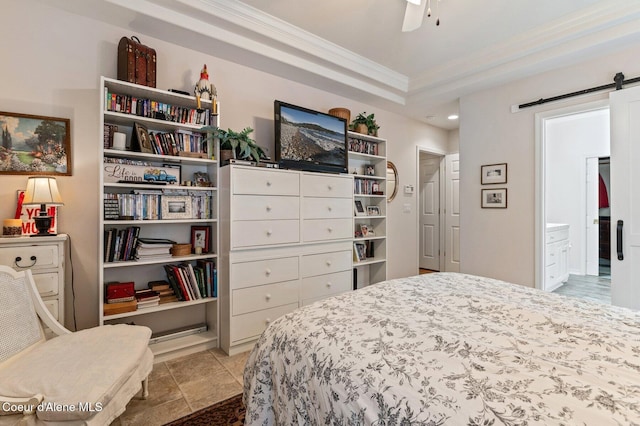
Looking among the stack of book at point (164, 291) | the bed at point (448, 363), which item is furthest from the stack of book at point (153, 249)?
the bed at point (448, 363)

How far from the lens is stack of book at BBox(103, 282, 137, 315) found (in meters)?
2.15

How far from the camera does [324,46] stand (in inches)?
119

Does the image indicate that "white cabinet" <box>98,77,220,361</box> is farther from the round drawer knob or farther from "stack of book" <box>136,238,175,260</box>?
the round drawer knob

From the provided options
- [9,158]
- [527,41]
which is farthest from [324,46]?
[9,158]

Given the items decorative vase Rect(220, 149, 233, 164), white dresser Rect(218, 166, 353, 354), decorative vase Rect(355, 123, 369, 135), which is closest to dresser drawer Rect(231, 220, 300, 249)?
white dresser Rect(218, 166, 353, 354)

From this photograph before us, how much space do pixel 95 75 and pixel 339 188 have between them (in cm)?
228

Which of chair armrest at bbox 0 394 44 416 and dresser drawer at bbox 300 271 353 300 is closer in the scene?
chair armrest at bbox 0 394 44 416

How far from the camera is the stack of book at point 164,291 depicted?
2.41 metres

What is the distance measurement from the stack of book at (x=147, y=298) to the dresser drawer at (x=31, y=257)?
60 cm

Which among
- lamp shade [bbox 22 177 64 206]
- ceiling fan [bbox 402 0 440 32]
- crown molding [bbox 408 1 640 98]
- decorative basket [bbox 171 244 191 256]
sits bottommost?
decorative basket [bbox 171 244 191 256]

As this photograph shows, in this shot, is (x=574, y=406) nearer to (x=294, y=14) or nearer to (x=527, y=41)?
(x=294, y=14)

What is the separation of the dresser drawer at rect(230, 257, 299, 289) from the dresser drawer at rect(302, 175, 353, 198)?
69cm

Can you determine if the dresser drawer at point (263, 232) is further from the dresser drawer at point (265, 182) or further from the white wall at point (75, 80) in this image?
the white wall at point (75, 80)

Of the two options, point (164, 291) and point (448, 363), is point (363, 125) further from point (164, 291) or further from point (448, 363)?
point (448, 363)
